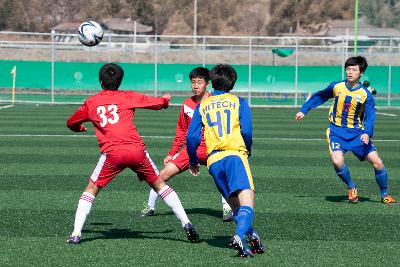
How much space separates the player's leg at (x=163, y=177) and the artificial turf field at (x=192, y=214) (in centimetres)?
12

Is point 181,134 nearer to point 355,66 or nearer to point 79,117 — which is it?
point 79,117

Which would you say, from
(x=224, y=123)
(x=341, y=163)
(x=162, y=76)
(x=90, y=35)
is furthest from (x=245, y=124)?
(x=162, y=76)

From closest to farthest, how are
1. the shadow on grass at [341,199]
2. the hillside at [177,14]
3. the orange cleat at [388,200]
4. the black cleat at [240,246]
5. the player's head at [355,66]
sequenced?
the black cleat at [240,246] < the player's head at [355,66] < the orange cleat at [388,200] < the shadow on grass at [341,199] < the hillside at [177,14]

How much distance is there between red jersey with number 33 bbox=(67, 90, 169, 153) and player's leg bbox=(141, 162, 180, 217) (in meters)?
1.67

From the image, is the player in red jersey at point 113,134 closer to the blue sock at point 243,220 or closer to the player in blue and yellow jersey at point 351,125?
the blue sock at point 243,220

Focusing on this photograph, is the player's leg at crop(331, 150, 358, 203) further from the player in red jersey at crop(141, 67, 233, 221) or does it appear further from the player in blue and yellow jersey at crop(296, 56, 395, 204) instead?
the player in red jersey at crop(141, 67, 233, 221)

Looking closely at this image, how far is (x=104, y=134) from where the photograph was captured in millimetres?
8508

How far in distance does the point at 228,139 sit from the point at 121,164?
1.11m

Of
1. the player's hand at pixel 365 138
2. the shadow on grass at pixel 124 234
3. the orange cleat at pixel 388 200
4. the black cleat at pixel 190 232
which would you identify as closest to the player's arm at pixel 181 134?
the shadow on grass at pixel 124 234

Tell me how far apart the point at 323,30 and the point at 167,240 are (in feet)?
279

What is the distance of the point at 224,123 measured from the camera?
26.0 ft

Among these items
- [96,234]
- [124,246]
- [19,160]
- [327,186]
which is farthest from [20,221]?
[19,160]

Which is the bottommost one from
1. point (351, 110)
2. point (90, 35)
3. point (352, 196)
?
point (352, 196)

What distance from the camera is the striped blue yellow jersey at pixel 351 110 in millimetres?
11359
